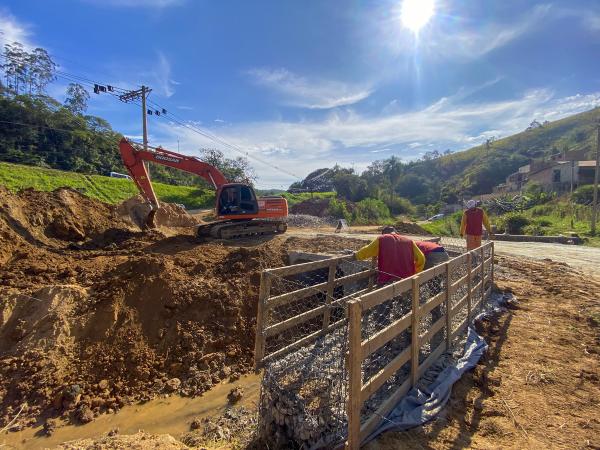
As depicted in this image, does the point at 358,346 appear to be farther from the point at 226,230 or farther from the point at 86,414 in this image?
the point at 226,230

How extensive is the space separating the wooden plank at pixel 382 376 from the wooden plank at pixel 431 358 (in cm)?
40

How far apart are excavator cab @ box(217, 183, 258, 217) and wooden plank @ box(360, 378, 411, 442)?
9.90m

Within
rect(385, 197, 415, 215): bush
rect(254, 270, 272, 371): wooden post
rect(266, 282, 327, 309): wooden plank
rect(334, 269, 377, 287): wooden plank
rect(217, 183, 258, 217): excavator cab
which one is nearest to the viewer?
rect(254, 270, 272, 371): wooden post

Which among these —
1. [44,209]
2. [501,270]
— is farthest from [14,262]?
[501,270]

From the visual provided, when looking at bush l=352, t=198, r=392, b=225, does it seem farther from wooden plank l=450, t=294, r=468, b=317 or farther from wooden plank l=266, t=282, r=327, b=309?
wooden plank l=266, t=282, r=327, b=309

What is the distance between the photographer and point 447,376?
149 inches

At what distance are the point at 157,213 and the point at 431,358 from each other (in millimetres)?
13888

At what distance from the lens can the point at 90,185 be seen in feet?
79.2

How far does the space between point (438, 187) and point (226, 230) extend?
6946 centimetres

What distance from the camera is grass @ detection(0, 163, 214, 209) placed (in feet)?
61.8

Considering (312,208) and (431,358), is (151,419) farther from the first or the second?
(312,208)

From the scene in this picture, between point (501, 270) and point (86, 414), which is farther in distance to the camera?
point (501, 270)

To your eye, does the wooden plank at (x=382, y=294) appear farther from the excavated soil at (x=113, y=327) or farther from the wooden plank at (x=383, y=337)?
the excavated soil at (x=113, y=327)

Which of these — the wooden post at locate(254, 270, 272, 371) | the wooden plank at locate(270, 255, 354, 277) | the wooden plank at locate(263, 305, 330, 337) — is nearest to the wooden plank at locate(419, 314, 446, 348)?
the wooden plank at locate(263, 305, 330, 337)
